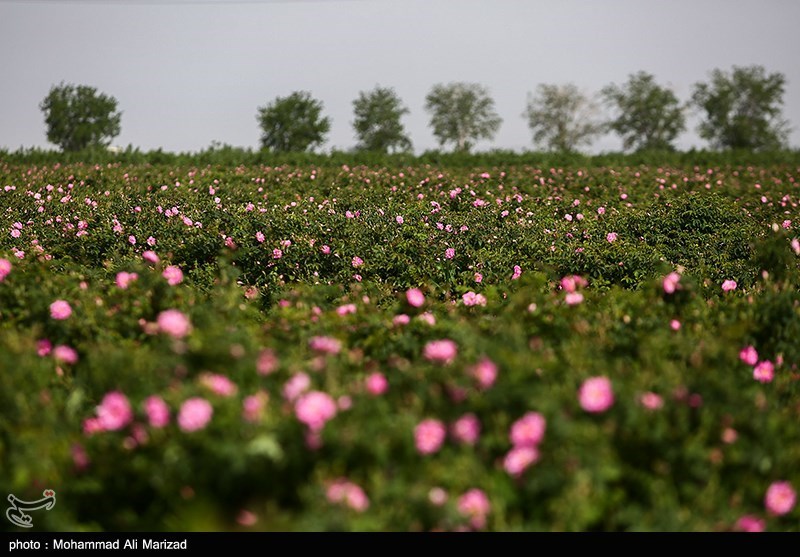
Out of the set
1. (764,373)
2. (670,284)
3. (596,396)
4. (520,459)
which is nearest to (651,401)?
(596,396)

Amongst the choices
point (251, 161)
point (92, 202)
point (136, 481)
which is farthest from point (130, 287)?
point (251, 161)

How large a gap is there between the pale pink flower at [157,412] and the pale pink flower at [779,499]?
2193mm

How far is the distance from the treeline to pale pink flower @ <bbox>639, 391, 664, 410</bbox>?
1491 centimetres

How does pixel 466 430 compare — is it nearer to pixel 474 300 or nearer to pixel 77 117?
pixel 474 300

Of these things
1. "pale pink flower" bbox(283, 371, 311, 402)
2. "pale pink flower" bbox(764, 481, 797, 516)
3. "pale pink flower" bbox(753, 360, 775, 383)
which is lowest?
"pale pink flower" bbox(764, 481, 797, 516)

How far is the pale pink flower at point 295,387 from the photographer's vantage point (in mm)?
2324

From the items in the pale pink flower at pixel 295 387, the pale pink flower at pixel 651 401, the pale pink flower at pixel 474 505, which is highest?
the pale pink flower at pixel 295 387

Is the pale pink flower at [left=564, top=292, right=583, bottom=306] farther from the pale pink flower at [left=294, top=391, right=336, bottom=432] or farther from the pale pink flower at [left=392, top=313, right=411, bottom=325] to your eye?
the pale pink flower at [left=294, top=391, right=336, bottom=432]

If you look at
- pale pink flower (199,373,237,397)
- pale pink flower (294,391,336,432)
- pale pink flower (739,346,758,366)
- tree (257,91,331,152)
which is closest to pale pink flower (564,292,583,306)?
pale pink flower (739,346,758,366)

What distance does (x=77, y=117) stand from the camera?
5109 cm

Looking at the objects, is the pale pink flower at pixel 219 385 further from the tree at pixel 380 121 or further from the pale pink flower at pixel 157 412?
the tree at pixel 380 121

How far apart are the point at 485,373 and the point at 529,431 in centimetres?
30

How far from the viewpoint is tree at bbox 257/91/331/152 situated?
154ft

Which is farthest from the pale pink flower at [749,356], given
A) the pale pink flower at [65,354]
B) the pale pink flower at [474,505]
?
the pale pink flower at [65,354]
